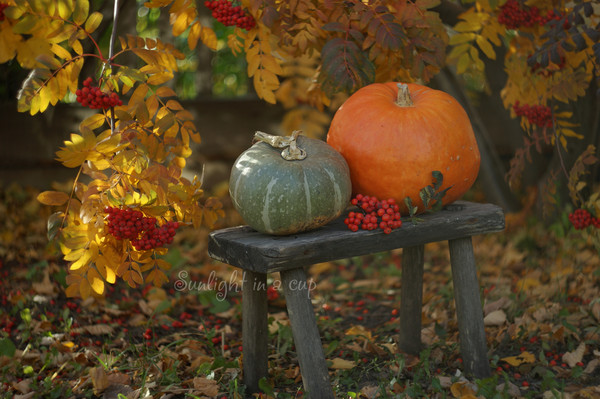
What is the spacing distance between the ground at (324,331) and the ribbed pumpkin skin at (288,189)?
705mm

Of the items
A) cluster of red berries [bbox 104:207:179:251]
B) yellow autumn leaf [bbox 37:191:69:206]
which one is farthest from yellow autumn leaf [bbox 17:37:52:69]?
cluster of red berries [bbox 104:207:179:251]

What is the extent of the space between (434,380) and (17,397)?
162 cm

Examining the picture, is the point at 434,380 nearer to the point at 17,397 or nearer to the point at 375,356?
the point at 375,356

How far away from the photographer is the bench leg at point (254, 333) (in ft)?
8.68

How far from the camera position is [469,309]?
2775 mm

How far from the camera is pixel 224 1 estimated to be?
2746mm

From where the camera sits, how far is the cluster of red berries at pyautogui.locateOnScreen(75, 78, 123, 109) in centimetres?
232

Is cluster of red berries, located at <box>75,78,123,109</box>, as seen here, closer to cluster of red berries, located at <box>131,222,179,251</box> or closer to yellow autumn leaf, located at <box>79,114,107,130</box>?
yellow autumn leaf, located at <box>79,114,107,130</box>

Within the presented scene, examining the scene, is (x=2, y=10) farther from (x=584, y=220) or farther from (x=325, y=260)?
(x=584, y=220)

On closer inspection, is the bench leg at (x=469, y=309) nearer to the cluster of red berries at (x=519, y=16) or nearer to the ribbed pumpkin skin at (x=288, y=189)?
the ribbed pumpkin skin at (x=288, y=189)

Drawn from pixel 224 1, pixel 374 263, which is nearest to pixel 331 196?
pixel 224 1

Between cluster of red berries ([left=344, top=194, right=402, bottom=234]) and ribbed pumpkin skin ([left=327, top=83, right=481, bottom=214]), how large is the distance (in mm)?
79

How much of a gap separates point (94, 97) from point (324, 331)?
67.3 inches

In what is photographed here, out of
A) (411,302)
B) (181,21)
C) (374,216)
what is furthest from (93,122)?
(411,302)
